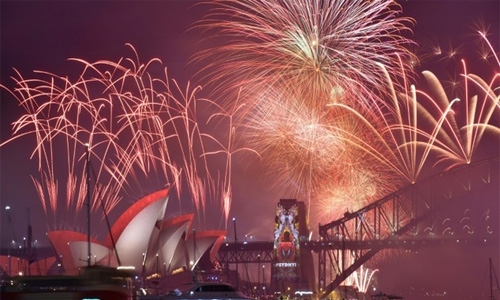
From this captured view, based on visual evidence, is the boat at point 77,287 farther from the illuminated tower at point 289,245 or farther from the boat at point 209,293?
the illuminated tower at point 289,245

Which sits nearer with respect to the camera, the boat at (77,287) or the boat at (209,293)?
the boat at (77,287)

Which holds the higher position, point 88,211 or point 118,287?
point 88,211

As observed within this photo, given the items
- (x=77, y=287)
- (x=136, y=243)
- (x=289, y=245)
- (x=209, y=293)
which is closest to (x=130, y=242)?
(x=136, y=243)

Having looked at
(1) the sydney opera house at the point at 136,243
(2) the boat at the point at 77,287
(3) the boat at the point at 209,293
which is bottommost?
(2) the boat at the point at 77,287

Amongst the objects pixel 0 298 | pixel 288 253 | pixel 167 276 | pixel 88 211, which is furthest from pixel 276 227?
pixel 0 298

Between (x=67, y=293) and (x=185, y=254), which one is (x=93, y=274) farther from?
(x=185, y=254)

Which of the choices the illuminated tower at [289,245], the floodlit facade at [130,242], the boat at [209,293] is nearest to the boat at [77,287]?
the boat at [209,293]

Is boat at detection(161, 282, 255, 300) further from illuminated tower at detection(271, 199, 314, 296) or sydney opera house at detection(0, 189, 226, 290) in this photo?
illuminated tower at detection(271, 199, 314, 296)

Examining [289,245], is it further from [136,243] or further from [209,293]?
[209,293]

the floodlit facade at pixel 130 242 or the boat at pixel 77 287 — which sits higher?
the floodlit facade at pixel 130 242

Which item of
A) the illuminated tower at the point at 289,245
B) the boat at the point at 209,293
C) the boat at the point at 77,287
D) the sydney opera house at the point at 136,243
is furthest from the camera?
the illuminated tower at the point at 289,245

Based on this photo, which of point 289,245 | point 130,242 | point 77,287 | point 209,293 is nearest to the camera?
point 77,287
